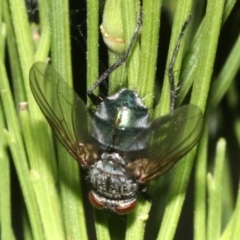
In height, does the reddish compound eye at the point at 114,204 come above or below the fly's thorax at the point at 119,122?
below

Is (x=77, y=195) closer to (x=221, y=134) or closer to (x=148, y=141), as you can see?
(x=148, y=141)

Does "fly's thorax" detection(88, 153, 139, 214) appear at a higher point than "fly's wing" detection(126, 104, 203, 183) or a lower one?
lower

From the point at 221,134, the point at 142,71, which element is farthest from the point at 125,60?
the point at 221,134
